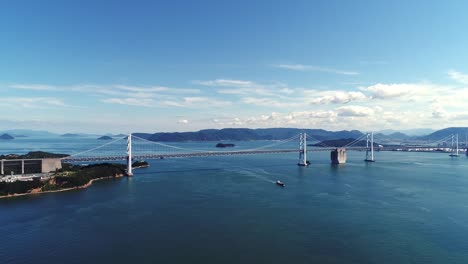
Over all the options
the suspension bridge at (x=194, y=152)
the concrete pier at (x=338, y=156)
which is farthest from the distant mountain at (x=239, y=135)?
the concrete pier at (x=338, y=156)

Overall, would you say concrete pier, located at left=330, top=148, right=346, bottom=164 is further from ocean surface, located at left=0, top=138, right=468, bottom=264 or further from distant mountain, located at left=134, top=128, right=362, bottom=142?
distant mountain, located at left=134, top=128, right=362, bottom=142

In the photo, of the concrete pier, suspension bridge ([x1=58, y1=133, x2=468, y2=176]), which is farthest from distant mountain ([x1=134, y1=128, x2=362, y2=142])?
the concrete pier

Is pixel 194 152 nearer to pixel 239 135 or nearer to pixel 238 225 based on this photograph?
pixel 238 225

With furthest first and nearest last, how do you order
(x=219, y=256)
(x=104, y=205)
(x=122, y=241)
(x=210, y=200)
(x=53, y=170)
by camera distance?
1. (x=53, y=170)
2. (x=210, y=200)
3. (x=104, y=205)
4. (x=122, y=241)
5. (x=219, y=256)

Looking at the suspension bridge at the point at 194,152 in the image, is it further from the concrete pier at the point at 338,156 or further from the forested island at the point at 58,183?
the forested island at the point at 58,183

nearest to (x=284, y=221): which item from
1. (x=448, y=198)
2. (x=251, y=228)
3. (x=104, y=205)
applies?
(x=251, y=228)

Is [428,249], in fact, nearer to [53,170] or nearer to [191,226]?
[191,226]

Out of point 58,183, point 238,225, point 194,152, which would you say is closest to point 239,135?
point 194,152
